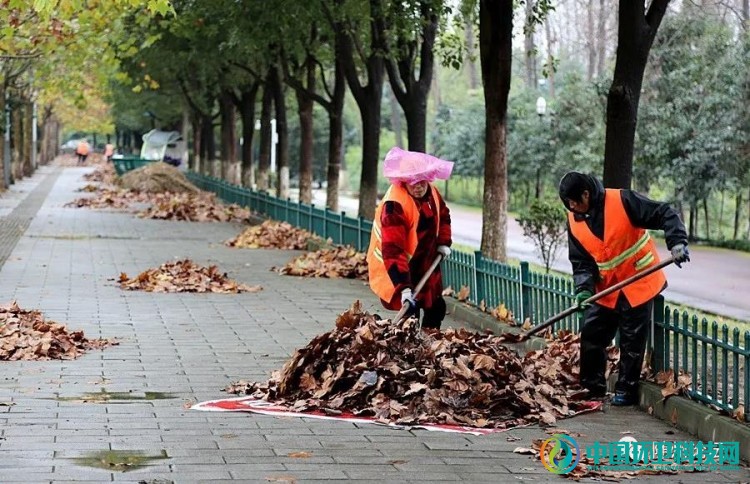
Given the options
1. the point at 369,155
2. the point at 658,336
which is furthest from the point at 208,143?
the point at 658,336

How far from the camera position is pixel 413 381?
26.8 ft

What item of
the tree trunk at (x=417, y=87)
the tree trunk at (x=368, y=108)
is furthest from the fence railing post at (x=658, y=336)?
the tree trunk at (x=368, y=108)

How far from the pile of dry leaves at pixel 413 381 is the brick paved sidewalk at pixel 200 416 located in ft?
0.85

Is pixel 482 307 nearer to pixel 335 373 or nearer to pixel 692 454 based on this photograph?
pixel 335 373

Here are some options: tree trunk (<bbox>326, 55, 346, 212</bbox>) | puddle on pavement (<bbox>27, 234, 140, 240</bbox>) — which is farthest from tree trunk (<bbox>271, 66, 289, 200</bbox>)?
puddle on pavement (<bbox>27, 234, 140, 240</bbox>)

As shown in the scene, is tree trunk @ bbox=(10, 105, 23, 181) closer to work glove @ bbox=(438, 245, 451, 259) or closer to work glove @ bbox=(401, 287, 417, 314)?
work glove @ bbox=(438, 245, 451, 259)

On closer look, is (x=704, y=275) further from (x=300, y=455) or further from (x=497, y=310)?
(x=300, y=455)

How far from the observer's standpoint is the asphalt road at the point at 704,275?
18.9 meters

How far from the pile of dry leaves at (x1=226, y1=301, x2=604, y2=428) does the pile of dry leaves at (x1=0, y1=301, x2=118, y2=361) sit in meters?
2.16

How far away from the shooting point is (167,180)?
42812mm

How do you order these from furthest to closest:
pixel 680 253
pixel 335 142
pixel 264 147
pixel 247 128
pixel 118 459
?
pixel 247 128 → pixel 264 147 → pixel 335 142 → pixel 680 253 → pixel 118 459

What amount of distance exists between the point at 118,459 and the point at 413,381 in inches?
83.3

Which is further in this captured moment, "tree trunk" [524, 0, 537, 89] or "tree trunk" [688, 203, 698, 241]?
"tree trunk" [688, 203, 698, 241]

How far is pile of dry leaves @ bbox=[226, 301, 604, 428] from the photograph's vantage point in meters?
7.98
